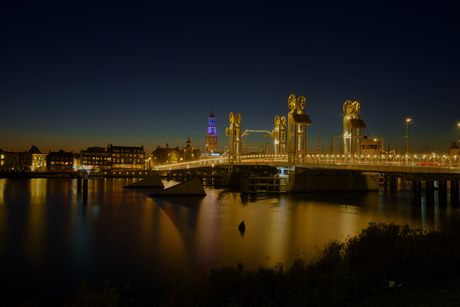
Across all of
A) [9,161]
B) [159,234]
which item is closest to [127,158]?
[9,161]

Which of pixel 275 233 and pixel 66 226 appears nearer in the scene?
pixel 275 233

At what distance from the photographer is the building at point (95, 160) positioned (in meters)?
138

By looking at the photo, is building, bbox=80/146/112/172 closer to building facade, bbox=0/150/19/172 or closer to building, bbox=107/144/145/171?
building, bbox=107/144/145/171

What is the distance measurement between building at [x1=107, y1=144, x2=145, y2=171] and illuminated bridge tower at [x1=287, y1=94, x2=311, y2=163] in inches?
3976

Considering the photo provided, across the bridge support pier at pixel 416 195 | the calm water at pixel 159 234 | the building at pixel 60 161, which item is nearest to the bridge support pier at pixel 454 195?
the bridge support pier at pixel 416 195

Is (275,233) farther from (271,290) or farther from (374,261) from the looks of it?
(271,290)

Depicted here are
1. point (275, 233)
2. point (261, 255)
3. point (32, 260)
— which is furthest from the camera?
point (275, 233)

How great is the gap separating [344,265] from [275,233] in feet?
41.6

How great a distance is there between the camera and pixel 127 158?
480 ft

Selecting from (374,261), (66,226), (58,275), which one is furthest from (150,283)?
(66,226)

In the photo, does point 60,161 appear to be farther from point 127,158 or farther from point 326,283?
point 326,283

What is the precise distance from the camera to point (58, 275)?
14.6 metres

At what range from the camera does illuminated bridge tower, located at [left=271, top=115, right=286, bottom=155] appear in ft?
222

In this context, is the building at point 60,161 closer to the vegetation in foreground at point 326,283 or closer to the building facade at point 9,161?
the building facade at point 9,161
